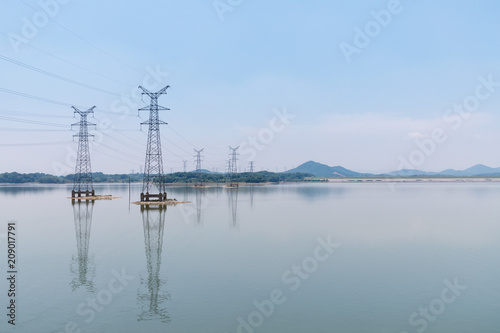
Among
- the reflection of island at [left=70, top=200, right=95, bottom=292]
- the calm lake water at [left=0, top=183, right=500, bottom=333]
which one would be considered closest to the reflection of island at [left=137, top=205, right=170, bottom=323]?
the calm lake water at [left=0, top=183, right=500, bottom=333]

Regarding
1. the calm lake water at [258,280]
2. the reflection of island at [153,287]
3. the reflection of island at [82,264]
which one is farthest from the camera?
the reflection of island at [82,264]

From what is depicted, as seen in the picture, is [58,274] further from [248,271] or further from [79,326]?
[248,271]

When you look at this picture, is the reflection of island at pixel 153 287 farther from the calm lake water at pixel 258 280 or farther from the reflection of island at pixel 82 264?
the reflection of island at pixel 82 264

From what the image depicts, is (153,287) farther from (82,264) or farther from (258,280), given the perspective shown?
(82,264)

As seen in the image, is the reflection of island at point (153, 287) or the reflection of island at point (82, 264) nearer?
the reflection of island at point (153, 287)

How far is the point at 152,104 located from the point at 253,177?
142m

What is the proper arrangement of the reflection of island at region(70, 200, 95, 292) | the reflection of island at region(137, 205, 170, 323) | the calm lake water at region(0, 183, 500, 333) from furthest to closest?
the reflection of island at region(70, 200, 95, 292)
the reflection of island at region(137, 205, 170, 323)
the calm lake water at region(0, 183, 500, 333)

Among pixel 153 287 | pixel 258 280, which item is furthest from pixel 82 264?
pixel 258 280

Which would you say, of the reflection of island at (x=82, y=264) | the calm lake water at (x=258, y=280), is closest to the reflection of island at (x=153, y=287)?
the calm lake water at (x=258, y=280)

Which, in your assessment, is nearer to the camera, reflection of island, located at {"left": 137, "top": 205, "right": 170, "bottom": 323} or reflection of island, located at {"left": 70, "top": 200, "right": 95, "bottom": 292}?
reflection of island, located at {"left": 137, "top": 205, "right": 170, "bottom": 323}

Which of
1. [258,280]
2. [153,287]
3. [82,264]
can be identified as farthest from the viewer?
[82,264]

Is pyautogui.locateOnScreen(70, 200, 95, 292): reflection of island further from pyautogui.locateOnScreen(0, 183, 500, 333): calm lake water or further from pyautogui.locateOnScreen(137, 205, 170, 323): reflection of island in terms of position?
pyautogui.locateOnScreen(137, 205, 170, 323): reflection of island

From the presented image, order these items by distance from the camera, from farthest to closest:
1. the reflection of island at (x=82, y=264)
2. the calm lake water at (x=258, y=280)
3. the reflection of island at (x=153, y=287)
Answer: the reflection of island at (x=82, y=264)
the reflection of island at (x=153, y=287)
the calm lake water at (x=258, y=280)

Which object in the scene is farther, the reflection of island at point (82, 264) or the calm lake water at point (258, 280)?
the reflection of island at point (82, 264)
